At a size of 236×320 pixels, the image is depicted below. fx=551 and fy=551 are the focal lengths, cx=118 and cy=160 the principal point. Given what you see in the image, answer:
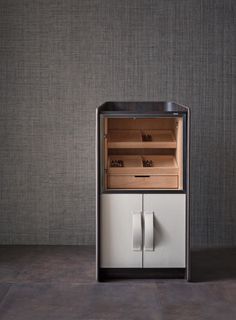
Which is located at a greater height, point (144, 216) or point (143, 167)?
point (143, 167)

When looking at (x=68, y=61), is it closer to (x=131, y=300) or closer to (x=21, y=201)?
(x=21, y=201)

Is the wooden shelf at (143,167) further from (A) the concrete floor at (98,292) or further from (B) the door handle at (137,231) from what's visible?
(A) the concrete floor at (98,292)

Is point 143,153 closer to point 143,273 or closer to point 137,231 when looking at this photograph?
point 137,231

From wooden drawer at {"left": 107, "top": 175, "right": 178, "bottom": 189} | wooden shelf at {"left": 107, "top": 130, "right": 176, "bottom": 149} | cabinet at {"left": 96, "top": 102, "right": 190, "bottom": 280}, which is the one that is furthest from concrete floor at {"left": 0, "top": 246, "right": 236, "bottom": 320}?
wooden shelf at {"left": 107, "top": 130, "right": 176, "bottom": 149}

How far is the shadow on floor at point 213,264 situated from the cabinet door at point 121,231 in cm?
47

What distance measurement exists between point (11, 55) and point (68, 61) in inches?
19.3

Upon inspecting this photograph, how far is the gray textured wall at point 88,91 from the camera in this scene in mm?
4660

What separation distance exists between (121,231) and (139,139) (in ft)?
2.29

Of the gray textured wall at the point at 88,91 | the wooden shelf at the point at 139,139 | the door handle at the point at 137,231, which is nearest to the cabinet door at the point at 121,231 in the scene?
the door handle at the point at 137,231

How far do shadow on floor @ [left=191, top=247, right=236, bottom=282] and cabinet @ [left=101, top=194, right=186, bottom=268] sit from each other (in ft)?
0.71

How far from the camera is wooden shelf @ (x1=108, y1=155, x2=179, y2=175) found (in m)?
3.87

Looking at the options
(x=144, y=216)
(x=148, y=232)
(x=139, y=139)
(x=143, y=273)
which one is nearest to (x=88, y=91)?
(x=139, y=139)

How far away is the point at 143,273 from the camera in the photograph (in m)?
3.87

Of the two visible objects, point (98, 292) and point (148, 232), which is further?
point (148, 232)
